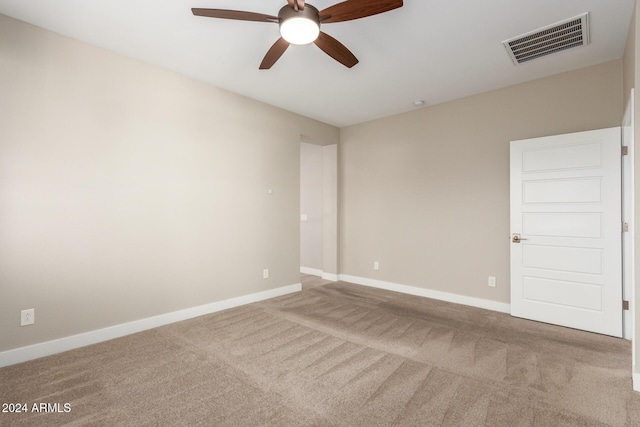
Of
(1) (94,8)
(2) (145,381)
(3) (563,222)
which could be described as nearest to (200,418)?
(2) (145,381)

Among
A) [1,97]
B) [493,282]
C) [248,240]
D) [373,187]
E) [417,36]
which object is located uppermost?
[417,36]

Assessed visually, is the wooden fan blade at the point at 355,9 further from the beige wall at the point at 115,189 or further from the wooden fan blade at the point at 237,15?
the beige wall at the point at 115,189

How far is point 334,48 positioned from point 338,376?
2493 mm

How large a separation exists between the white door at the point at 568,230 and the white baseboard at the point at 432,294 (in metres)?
0.26

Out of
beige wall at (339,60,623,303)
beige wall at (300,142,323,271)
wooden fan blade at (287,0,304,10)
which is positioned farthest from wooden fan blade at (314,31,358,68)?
beige wall at (300,142,323,271)

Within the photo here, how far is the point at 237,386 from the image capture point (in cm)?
217

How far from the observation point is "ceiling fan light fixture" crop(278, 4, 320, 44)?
1.93 metres

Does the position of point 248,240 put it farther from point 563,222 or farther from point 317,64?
point 563,222

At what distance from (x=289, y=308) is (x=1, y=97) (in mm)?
3423

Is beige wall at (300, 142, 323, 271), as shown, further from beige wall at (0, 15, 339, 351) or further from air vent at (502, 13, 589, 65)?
air vent at (502, 13, 589, 65)

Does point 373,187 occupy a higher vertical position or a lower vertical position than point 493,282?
higher

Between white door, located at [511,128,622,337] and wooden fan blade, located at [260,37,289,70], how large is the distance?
2935mm

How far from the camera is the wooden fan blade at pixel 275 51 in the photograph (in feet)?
7.63

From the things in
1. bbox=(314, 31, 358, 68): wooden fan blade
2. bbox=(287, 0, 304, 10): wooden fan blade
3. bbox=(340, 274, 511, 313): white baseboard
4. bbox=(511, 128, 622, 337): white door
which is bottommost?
bbox=(340, 274, 511, 313): white baseboard
